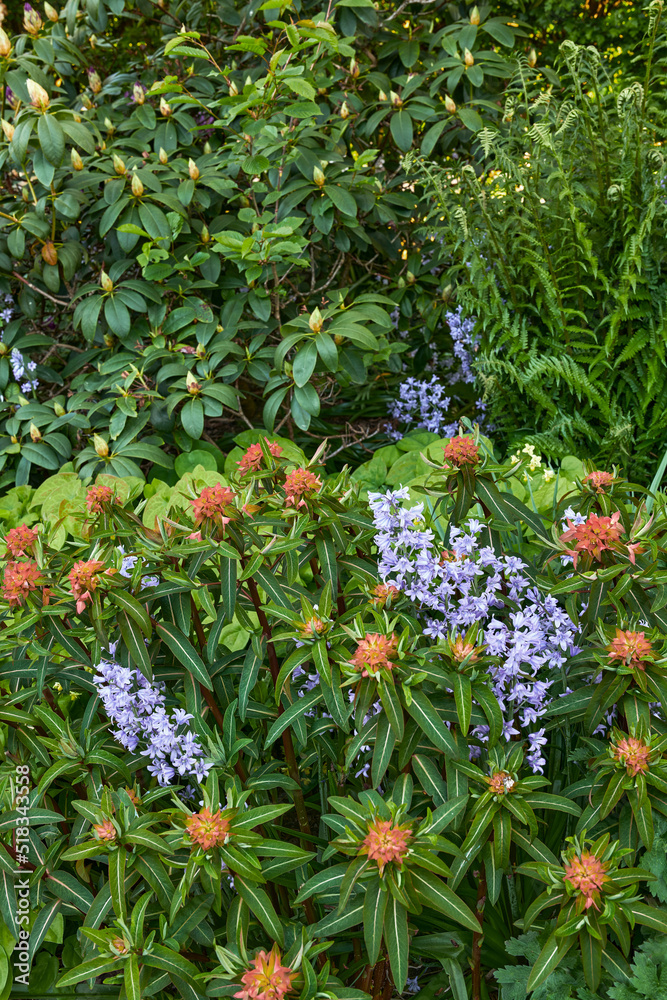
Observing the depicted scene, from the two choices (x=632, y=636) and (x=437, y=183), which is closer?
(x=632, y=636)

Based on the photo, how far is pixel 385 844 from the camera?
0.95m

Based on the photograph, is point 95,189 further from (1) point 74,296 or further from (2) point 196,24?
(2) point 196,24

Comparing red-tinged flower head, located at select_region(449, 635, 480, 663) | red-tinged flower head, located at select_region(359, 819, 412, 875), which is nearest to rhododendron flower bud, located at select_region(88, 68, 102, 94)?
red-tinged flower head, located at select_region(449, 635, 480, 663)

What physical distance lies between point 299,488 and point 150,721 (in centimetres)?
48

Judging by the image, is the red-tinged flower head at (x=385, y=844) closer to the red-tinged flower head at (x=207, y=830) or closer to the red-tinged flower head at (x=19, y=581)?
the red-tinged flower head at (x=207, y=830)

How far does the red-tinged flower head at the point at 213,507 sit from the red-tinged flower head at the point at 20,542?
352mm

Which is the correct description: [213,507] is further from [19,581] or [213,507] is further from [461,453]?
[461,453]

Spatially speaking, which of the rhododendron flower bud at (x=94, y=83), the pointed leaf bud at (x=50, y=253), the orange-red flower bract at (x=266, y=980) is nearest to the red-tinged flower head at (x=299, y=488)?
the orange-red flower bract at (x=266, y=980)

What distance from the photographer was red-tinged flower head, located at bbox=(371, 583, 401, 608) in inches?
48.1

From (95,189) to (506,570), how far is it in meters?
2.66

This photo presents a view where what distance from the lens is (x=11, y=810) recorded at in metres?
1.28

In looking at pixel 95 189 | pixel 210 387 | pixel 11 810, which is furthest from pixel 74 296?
pixel 11 810

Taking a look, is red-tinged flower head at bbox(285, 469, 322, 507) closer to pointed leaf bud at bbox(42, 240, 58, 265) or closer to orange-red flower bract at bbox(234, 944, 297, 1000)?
orange-red flower bract at bbox(234, 944, 297, 1000)

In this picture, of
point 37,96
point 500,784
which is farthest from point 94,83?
point 500,784
